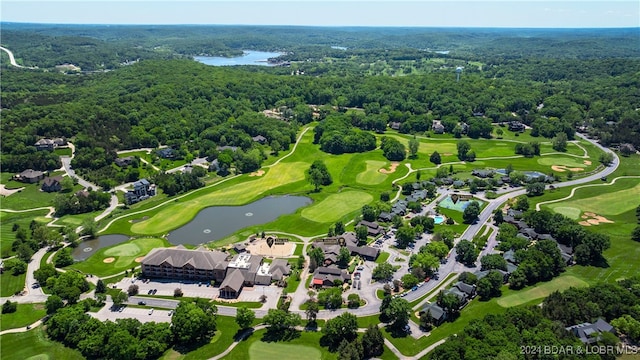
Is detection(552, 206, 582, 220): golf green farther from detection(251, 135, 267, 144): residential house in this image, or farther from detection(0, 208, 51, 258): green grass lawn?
detection(0, 208, 51, 258): green grass lawn

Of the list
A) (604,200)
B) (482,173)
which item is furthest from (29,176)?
(604,200)

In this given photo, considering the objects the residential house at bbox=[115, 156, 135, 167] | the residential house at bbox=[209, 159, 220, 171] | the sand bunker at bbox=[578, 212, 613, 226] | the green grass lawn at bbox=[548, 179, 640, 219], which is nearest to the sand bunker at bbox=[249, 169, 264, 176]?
the residential house at bbox=[209, 159, 220, 171]

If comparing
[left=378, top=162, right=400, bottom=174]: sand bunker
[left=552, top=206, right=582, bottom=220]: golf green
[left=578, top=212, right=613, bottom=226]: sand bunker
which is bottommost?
[left=578, top=212, right=613, bottom=226]: sand bunker

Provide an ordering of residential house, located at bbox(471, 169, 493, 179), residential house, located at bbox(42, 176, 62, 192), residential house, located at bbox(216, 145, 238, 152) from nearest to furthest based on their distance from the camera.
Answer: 1. residential house, located at bbox(42, 176, 62, 192)
2. residential house, located at bbox(471, 169, 493, 179)
3. residential house, located at bbox(216, 145, 238, 152)

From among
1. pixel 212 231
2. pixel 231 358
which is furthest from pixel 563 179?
pixel 231 358

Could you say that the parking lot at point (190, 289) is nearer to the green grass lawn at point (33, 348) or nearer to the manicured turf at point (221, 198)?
the green grass lawn at point (33, 348)

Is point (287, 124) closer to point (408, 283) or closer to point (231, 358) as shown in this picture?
point (408, 283)

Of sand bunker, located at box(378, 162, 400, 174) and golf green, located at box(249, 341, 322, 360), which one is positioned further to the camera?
sand bunker, located at box(378, 162, 400, 174)
